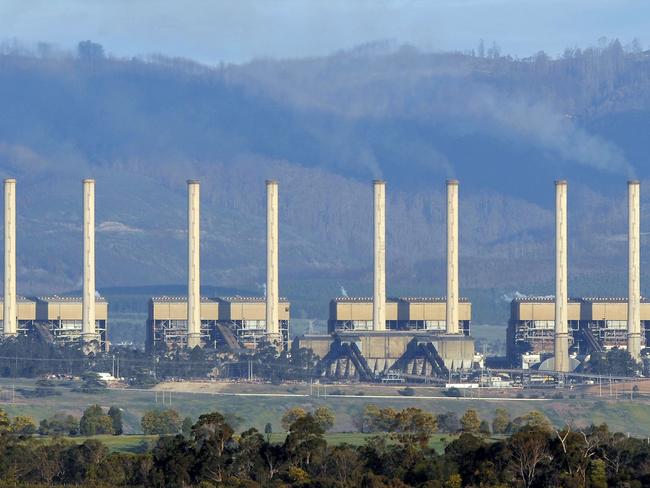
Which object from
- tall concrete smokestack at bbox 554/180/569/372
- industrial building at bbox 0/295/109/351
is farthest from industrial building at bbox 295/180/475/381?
industrial building at bbox 0/295/109/351

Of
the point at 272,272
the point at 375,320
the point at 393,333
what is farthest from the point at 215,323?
the point at 393,333

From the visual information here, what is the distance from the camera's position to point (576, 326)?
149625 millimetres

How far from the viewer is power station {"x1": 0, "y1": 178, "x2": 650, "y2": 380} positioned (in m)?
144

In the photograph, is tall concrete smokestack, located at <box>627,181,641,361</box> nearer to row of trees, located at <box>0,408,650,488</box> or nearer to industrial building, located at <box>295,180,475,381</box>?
industrial building, located at <box>295,180,475,381</box>

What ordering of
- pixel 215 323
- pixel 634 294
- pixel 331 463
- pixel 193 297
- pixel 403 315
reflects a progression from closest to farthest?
pixel 331 463 → pixel 634 294 → pixel 193 297 → pixel 215 323 → pixel 403 315

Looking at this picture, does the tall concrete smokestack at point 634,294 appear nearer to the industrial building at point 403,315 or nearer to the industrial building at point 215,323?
the industrial building at point 403,315

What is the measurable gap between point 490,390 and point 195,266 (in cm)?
2576

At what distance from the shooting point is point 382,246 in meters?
149

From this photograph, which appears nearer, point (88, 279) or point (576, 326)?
point (88, 279)

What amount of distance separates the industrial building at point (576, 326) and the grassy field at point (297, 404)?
1862cm

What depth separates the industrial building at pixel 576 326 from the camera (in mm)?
148375

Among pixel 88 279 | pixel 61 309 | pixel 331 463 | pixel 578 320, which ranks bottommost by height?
pixel 331 463

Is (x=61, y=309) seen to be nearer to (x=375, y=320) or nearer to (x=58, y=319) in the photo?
(x=58, y=319)

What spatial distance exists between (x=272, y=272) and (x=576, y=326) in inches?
884
